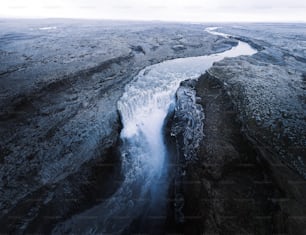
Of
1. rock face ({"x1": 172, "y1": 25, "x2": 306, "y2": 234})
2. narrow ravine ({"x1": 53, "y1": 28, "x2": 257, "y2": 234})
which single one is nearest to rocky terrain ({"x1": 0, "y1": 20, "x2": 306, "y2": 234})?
rock face ({"x1": 172, "y1": 25, "x2": 306, "y2": 234})

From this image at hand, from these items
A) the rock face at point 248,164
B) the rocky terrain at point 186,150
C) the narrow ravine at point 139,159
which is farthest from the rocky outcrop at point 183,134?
the narrow ravine at point 139,159

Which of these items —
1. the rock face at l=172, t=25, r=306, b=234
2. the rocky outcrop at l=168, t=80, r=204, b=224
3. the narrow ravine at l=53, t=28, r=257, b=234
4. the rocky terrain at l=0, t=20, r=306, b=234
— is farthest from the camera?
the rocky outcrop at l=168, t=80, r=204, b=224

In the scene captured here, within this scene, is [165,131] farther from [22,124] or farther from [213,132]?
[22,124]

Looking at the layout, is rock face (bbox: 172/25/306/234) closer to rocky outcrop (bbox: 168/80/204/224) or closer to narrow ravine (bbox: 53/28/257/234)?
rocky outcrop (bbox: 168/80/204/224)

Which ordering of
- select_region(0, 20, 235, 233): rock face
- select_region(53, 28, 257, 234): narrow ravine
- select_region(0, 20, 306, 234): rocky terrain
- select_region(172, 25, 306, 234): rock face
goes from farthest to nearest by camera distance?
select_region(0, 20, 235, 233): rock face → select_region(53, 28, 257, 234): narrow ravine → select_region(0, 20, 306, 234): rocky terrain → select_region(172, 25, 306, 234): rock face

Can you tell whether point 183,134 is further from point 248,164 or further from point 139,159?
point 248,164

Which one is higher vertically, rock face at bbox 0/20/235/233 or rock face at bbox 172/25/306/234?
rock face at bbox 172/25/306/234
